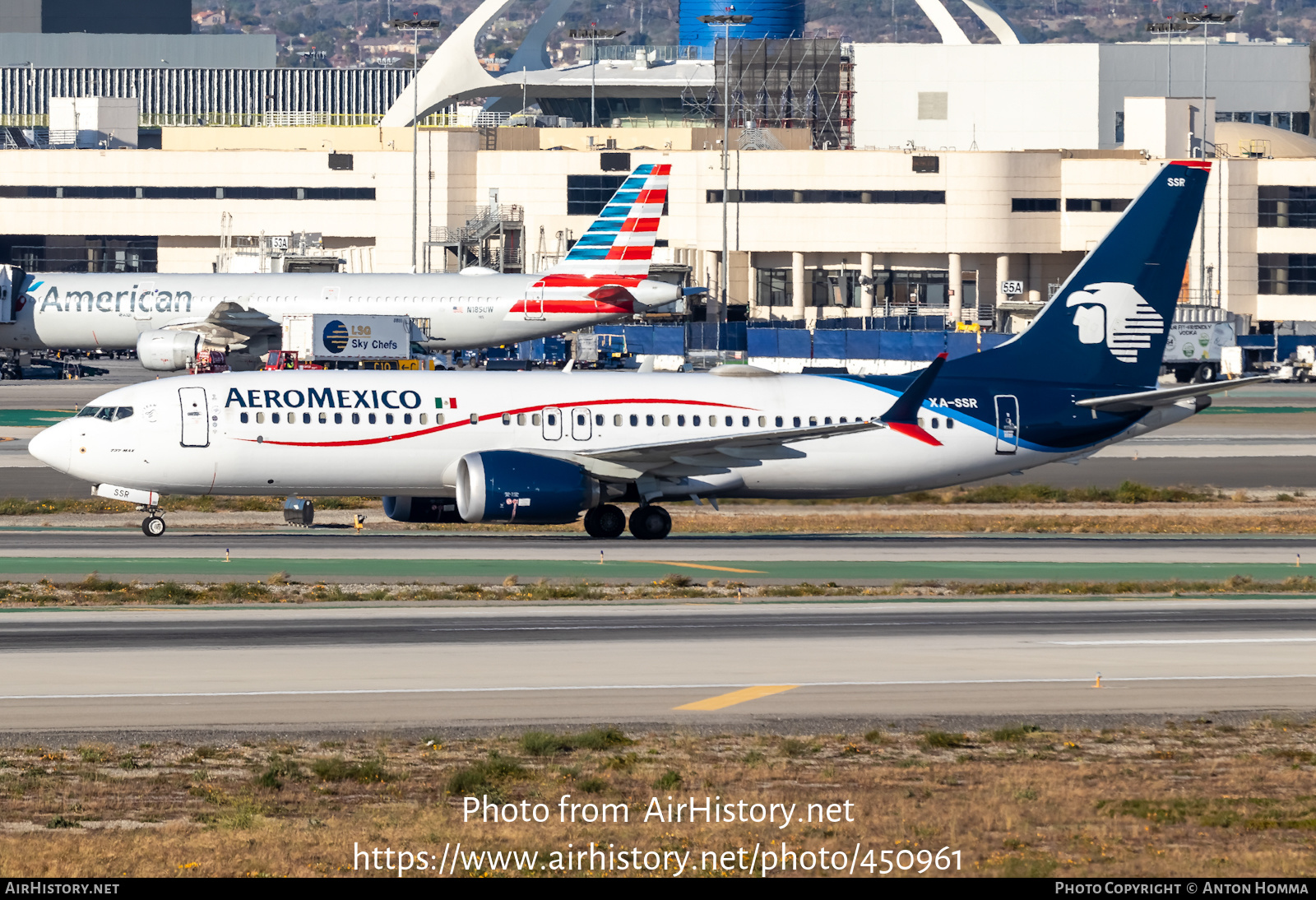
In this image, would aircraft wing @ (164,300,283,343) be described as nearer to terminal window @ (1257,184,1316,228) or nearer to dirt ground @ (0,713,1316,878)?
dirt ground @ (0,713,1316,878)

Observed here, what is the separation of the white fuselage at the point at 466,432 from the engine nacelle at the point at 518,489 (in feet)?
3.92

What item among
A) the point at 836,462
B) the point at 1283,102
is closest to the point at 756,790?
the point at 836,462

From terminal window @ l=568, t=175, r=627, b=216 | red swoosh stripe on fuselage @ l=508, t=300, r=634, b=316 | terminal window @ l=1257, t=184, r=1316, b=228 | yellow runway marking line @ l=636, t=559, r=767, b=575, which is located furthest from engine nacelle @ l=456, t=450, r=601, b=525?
terminal window @ l=1257, t=184, r=1316, b=228

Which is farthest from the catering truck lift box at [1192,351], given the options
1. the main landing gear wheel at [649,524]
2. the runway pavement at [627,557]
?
the main landing gear wheel at [649,524]

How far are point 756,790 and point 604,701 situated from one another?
528 cm

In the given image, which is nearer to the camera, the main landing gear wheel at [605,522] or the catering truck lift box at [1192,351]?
the main landing gear wheel at [605,522]

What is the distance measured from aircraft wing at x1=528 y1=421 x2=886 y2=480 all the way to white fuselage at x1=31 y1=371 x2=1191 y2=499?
81mm

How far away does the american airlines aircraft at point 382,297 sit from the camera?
318ft

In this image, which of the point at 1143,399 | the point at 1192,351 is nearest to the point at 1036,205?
the point at 1192,351

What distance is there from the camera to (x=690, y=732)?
22.7 metres

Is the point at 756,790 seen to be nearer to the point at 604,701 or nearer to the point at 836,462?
the point at 604,701

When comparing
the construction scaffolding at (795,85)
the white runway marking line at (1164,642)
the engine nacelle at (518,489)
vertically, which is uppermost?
the construction scaffolding at (795,85)

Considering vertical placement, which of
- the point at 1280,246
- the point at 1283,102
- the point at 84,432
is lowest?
the point at 84,432

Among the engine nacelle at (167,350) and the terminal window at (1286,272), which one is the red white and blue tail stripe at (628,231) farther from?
the terminal window at (1286,272)
